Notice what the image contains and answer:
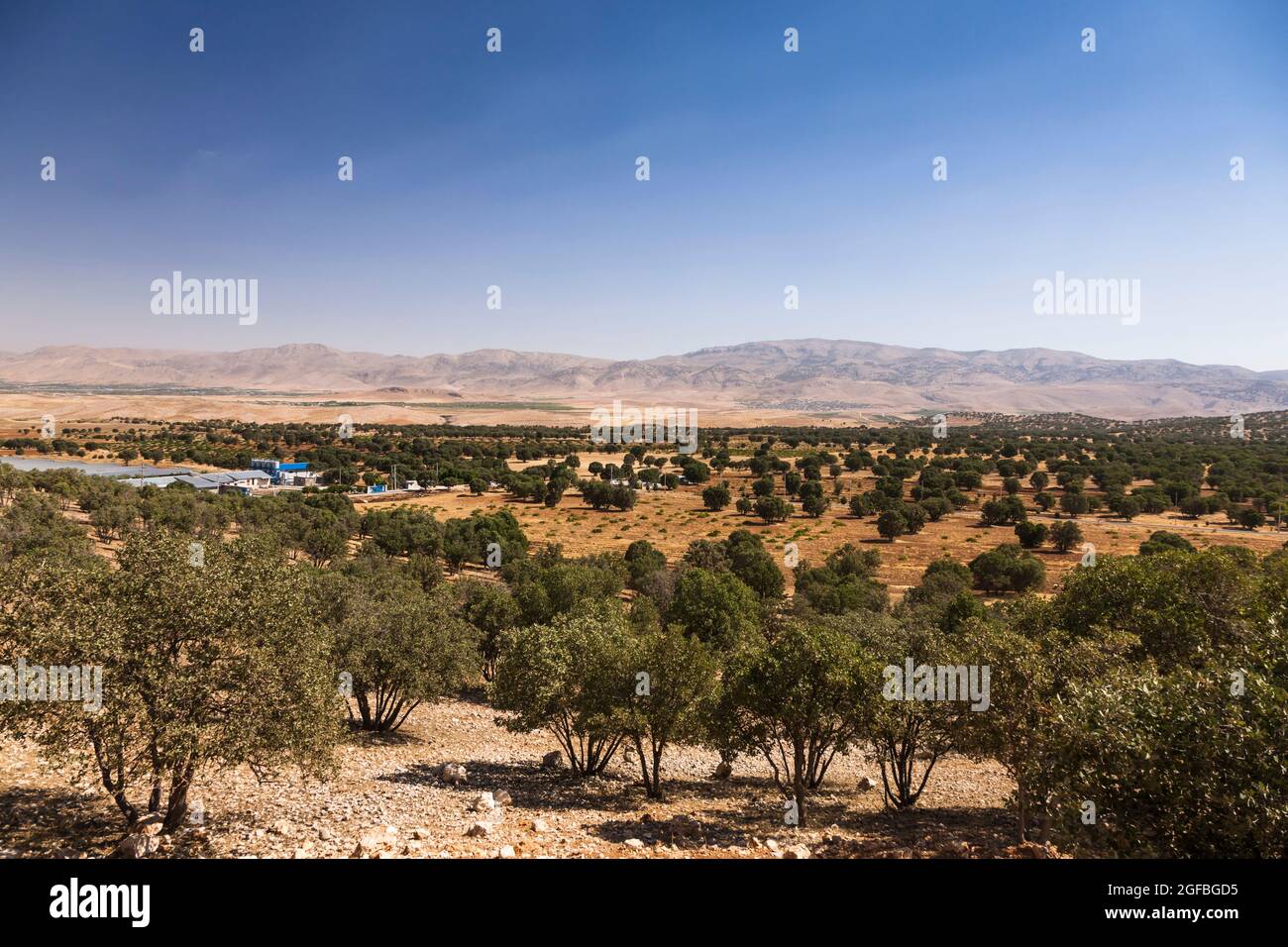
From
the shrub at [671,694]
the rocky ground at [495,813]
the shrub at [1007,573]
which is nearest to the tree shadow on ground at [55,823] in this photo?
the rocky ground at [495,813]

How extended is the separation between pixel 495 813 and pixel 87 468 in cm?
11548

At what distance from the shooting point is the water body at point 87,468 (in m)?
92.2

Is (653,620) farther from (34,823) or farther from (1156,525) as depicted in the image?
(1156,525)

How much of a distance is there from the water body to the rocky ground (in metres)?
93.2

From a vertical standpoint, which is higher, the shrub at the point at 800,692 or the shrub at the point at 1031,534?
the shrub at the point at 800,692

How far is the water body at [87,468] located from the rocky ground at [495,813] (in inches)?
3671

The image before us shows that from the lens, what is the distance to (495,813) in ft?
53.5

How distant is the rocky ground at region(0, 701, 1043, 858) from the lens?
12.9m

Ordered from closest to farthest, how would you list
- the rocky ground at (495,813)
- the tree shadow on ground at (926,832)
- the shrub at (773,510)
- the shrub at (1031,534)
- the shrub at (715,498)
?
the rocky ground at (495,813) < the tree shadow on ground at (926,832) < the shrub at (1031,534) < the shrub at (773,510) < the shrub at (715,498)

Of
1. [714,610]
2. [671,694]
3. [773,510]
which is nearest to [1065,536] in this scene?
[773,510]

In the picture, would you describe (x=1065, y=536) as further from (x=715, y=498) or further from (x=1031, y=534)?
(x=715, y=498)

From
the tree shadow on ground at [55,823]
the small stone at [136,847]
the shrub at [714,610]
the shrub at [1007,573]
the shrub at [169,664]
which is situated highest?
the shrub at [169,664]

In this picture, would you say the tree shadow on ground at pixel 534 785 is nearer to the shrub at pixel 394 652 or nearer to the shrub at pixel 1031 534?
the shrub at pixel 394 652
